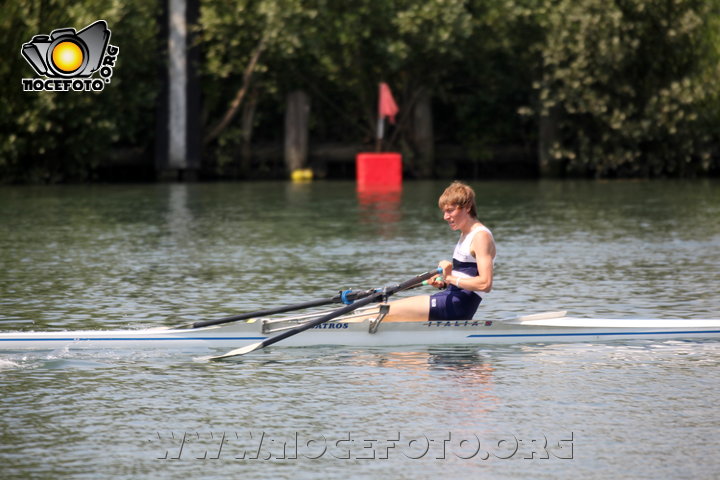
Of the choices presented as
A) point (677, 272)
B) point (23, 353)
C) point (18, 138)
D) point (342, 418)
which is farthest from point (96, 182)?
point (342, 418)

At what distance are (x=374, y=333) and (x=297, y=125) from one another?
30223 mm

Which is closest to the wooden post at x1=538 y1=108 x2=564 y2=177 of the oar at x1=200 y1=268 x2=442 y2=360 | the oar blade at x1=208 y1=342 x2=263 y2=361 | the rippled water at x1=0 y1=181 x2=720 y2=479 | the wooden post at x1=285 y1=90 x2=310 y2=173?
the wooden post at x1=285 y1=90 x2=310 y2=173

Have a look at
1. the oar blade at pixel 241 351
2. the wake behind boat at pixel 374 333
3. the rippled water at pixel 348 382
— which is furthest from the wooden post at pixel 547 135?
the oar blade at pixel 241 351

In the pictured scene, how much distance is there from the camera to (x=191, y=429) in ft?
24.7

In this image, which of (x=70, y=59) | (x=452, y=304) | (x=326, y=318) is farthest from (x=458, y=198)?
(x=70, y=59)

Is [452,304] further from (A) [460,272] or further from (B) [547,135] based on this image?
(B) [547,135]

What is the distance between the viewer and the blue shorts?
400 inches

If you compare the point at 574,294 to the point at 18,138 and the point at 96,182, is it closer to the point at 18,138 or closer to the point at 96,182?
the point at 18,138

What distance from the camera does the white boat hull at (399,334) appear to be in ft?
Answer: 32.5

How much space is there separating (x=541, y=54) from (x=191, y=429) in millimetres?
34271

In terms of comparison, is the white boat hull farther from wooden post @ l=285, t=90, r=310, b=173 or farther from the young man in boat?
wooden post @ l=285, t=90, r=310, b=173

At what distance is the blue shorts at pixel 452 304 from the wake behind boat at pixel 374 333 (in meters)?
0.12

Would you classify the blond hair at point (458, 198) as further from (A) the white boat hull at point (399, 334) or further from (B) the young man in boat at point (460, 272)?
(A) the white boat hull at point (399, 334)

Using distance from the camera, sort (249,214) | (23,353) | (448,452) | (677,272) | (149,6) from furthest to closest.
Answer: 1. (149,6)
2. (249,214)
3. (677,272)
4. (23,353)
5. (448,452)
